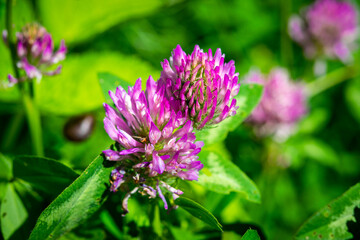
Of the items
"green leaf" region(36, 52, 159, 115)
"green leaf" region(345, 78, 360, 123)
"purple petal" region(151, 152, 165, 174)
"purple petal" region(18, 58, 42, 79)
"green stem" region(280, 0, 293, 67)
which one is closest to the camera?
"purple petal" region(151, 152, 165, 174)

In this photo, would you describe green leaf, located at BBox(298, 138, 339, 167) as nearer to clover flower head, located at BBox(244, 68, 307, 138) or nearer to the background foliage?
the background foliage

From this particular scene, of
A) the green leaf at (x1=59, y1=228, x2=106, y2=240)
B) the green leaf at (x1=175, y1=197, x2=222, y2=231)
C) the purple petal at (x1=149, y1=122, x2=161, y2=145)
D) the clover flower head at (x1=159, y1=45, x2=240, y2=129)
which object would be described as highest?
the clover flower head at (x1=159, y1=45, x2=240, y2=129)

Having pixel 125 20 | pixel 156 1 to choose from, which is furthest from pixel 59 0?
pixel 156 1

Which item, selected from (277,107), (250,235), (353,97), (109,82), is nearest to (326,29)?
(353,97)

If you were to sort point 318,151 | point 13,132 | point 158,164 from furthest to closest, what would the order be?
point 318,151, point 13,132, point 158,164

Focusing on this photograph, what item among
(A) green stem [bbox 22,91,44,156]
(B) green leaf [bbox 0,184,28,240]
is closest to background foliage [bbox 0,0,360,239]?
(B) green leaf [bbox 0,184,28,240]

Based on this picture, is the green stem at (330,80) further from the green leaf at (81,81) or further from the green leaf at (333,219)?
the green leaf at (333,219)

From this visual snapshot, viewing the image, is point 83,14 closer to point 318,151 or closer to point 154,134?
point 154,134
